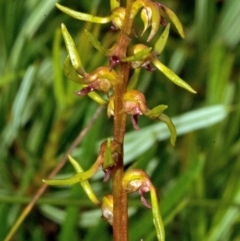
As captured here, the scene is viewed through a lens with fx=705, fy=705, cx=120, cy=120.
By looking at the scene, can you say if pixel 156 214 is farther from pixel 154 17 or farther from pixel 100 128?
pixel 100 128

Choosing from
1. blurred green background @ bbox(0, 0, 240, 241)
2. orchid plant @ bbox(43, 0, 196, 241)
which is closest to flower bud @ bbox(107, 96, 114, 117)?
orchid plant @ bbox(43, 0, 196, 241)

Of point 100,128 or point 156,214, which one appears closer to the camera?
point 156,214

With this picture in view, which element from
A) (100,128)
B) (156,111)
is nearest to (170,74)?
(156,111)

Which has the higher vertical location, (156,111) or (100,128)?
(156,111)

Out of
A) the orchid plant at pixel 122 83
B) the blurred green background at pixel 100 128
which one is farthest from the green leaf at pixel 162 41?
the blurred green background at pixel 100 128

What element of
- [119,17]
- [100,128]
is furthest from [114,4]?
[100,128]
